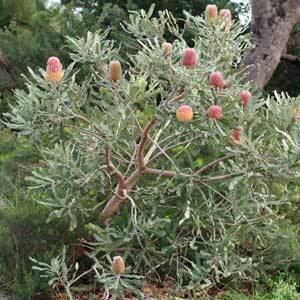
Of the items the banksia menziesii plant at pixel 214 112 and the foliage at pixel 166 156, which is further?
the foliage at pixel 166 156

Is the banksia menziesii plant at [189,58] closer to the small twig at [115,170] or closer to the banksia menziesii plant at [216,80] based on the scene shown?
the banksia menziesii plant at [216,80]

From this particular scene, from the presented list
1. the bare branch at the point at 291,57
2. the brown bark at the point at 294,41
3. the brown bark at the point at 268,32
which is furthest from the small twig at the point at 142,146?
the brown bark at the point at 294,41

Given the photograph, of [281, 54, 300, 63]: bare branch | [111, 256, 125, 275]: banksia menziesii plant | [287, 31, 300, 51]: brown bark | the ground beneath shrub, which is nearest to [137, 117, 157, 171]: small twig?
[111, 256, 125, 275]: banksia menziesii plant

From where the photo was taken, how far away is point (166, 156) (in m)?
3.18

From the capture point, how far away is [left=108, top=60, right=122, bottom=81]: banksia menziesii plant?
9.84 ft

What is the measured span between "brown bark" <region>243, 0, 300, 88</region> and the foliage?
377 cm

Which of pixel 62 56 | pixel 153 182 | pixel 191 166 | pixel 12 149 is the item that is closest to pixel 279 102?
pixel 191 166

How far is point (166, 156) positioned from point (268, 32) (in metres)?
4.41

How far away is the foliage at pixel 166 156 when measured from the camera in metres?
2.98

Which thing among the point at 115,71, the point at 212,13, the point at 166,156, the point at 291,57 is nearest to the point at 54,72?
the point at 115,71

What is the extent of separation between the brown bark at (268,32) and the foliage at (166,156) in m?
3.77

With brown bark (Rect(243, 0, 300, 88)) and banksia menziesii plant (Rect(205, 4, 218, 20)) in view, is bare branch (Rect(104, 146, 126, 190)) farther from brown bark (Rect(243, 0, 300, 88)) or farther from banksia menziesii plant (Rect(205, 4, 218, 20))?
brown bark (Rect(243, 0, 300, 88))

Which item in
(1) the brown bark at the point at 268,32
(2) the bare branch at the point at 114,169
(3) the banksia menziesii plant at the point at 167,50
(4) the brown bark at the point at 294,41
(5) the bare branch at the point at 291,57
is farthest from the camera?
(4) the brown bark at the point at 294,41

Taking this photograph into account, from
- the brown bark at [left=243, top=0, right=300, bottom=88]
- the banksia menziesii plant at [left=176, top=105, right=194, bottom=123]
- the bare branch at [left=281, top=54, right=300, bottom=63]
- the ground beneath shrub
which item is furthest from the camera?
the bare branch at [left=281, top=54, right=300, bottom=63]
